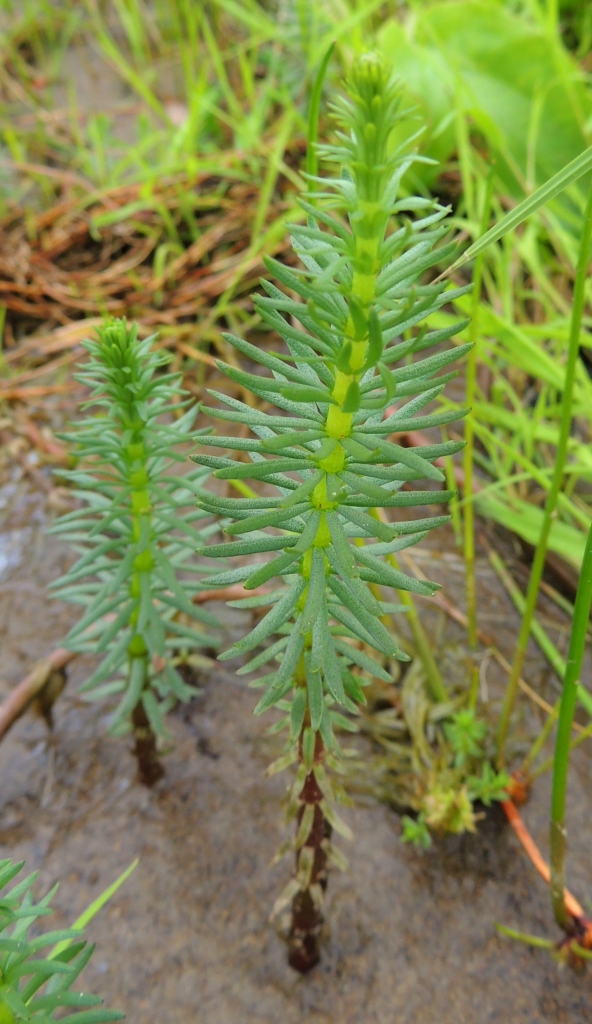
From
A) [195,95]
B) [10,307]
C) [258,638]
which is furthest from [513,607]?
[195,95]

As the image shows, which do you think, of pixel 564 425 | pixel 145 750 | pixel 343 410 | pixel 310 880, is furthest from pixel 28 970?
pixel 564 425

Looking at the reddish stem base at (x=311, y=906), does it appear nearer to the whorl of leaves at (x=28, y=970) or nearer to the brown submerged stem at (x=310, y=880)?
the brown submerged stem at (x=310, y=880)

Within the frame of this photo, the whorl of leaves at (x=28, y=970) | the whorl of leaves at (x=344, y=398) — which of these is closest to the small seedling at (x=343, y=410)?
the whorl of leaves at (x=344, y=398)

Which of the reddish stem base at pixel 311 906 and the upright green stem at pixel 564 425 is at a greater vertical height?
the upright green stem at pixel 564 425

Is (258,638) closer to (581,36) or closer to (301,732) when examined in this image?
(301,732)

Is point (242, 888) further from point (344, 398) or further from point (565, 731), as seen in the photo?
point (344, 398)

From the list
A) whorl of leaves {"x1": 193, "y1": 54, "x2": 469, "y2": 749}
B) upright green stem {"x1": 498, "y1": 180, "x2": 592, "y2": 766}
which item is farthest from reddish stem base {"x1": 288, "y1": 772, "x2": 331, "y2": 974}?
upright green stem {"x1": 498, "y1": 180, "x2": 592, "y2": 766}

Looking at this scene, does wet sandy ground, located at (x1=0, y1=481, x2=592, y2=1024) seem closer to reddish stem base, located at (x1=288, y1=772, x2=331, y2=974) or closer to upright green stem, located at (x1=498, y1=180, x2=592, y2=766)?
reddish stem base, located at (x1=288, y1=772, x2=331, y2=974)

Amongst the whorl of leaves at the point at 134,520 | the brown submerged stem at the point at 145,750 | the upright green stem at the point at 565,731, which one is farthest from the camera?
the brown submerged stem at the point at 145,750
